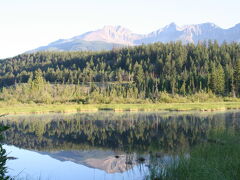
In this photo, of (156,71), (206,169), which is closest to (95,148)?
(206,169)

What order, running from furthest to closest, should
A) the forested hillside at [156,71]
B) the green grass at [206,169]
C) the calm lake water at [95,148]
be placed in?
the forested hillside at [156,71] < the calm lake water at [95,148] < the green grass at [206,169]

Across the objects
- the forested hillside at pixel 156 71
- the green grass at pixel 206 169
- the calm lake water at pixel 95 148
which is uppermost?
the forested hillside at pixel 156 71

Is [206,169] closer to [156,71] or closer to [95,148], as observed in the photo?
[95,148]

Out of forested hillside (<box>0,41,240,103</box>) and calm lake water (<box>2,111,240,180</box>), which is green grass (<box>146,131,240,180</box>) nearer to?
calm lake water (<box>2,111,240,180</box>)

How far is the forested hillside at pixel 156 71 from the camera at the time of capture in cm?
10169

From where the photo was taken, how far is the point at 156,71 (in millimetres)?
146625

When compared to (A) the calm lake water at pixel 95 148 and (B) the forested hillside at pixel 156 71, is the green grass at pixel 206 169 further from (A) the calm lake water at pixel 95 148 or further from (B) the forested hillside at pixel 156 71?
(B) the forested hillside at pixel 156 71

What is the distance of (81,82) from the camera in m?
151

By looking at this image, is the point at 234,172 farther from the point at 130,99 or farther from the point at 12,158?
the point at 130,99

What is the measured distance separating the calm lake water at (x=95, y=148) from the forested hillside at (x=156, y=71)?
56325 millimetres

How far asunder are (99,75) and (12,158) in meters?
126

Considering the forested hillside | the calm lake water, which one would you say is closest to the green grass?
the calm lake water

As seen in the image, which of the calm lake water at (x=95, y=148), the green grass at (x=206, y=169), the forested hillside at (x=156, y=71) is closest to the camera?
the green grass at (x=206, y=169)

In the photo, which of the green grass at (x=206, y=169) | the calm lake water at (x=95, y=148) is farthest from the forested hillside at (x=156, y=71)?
the green grass at (x=206, y=169)
